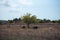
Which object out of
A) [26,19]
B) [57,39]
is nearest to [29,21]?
[26,19]

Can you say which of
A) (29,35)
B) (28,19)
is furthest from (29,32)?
(28,19)

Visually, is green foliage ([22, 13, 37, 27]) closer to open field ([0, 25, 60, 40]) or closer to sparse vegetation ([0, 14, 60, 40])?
sparse vegetation ([0, 14, 60, 40])

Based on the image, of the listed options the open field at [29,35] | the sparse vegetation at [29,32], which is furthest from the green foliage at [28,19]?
the open field at [29,35]

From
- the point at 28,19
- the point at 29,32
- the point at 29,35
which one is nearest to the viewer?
the point at 29,35

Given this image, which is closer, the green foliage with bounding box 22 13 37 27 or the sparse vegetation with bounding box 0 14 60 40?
the sparse vegetation with bounding box 0 14 60 40

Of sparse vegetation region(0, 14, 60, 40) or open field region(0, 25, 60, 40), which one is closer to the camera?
open field region(0, 25, 60, 40)

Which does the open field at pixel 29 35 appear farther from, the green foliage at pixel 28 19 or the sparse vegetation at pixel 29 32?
the green foliage at pixel 28 19

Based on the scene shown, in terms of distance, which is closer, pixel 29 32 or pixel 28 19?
pixel 29 32

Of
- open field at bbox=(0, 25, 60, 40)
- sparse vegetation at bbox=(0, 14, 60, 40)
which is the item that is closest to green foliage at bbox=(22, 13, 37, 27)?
sparse vegetation at bbox=(0, 14, 60, 40)

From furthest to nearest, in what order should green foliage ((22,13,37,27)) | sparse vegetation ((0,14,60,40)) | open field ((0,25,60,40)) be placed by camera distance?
1. green foliage ((22,13,37,27))
2. sparse vegetation ((0,14,60,40))
3. open field ((0,25,60,40))

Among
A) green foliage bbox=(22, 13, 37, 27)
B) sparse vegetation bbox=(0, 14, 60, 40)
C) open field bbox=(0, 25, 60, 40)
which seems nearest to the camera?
open field bbox=(0, 25, 60, 40)

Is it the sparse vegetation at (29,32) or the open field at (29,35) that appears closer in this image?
the open field at (29,35)

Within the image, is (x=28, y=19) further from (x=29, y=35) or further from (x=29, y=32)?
(x=29, y=35)

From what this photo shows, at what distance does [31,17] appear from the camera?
1388 inches
